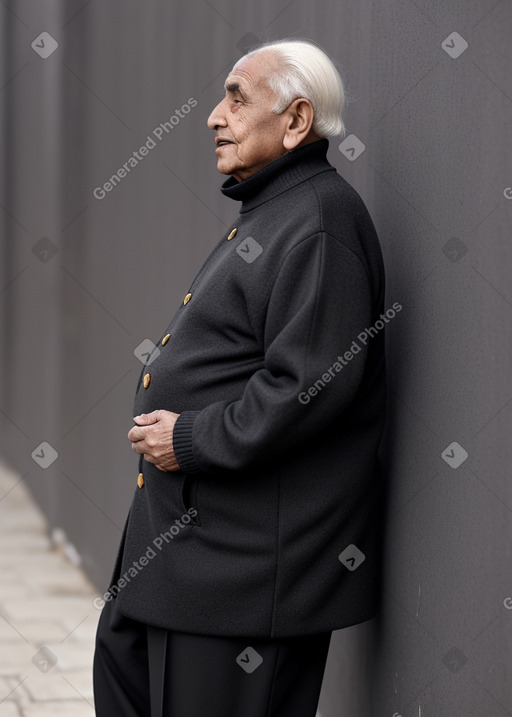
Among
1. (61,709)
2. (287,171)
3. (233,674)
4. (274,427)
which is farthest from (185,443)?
(61,709)

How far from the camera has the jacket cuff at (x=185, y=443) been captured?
6.09ft

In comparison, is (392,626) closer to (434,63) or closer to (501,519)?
(501,519)

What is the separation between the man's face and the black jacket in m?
0.04

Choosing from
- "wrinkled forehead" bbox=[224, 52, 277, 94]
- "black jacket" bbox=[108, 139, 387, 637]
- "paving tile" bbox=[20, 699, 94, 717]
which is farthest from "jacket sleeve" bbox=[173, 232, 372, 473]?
"paving tile" bbox=[20, 699, 94, 717]

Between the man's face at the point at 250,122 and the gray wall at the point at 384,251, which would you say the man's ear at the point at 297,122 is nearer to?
the man's face at the point at 250,122

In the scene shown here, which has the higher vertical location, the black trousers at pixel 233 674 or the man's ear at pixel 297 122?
the man's ear at pixel 297 122

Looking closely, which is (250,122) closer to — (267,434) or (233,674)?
(267,434)

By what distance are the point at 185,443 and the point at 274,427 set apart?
0.18 meters

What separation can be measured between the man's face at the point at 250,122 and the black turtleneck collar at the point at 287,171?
1.1 inches

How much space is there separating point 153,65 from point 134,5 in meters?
0.33

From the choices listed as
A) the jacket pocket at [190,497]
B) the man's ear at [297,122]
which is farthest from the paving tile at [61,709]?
the man's ear at [297,122]

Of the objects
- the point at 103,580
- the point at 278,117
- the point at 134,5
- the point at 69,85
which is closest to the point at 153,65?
the point at 134,5

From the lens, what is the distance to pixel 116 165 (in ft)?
14.6

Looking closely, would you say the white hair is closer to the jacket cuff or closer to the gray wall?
the gray wall
